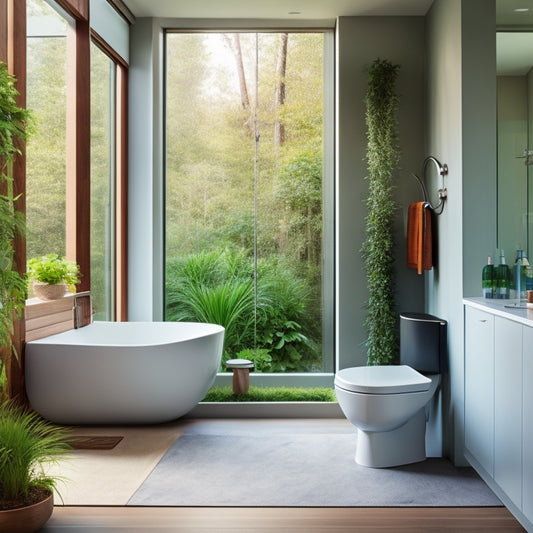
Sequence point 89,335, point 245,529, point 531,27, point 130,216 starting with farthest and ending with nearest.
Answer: point 130,216 < point 89,335 < point 531,27 < point 245,529

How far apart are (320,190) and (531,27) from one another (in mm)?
1941

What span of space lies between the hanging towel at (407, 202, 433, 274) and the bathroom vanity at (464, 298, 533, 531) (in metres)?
0.75

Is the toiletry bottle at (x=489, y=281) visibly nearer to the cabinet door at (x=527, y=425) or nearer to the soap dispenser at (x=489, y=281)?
the soap dispenser at (x=489, y=281)

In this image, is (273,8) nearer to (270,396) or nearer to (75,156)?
(75,156)

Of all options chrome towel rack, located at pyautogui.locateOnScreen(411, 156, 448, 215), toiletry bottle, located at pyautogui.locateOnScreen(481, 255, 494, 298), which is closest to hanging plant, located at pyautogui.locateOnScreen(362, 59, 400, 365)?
chrome towel rack, located at pyautogui.locateOnScreen(411, 156, 448, 215)

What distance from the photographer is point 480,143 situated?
3658 mm

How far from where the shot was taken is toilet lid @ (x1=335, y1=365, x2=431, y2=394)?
135 inches

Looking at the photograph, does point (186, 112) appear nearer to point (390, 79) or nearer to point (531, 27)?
point (390, 79)

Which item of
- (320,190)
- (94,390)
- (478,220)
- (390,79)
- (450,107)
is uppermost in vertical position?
(390,79)

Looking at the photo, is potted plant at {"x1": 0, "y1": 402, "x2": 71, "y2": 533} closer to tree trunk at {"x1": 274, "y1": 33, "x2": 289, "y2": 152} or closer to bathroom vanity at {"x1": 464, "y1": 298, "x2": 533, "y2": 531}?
bathroom vanity at {"x1": 464, "y1": 298, "x2": 533, "y2": 531}

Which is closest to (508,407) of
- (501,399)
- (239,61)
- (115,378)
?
(501,399)

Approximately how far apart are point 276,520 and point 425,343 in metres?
1.61

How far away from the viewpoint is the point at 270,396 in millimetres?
4828

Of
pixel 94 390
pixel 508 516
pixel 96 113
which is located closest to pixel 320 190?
pixel 96 113
